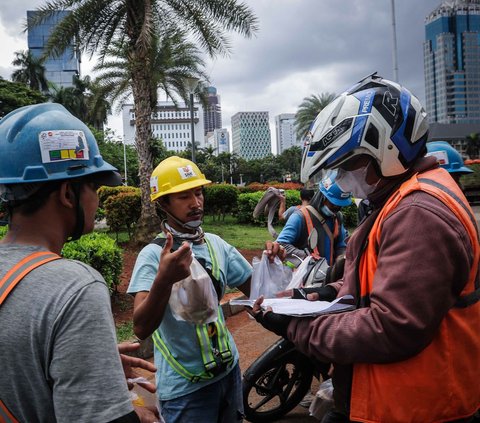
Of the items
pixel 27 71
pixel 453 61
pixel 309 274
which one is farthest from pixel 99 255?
pixel 453 61

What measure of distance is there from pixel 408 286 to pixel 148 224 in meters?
10.9

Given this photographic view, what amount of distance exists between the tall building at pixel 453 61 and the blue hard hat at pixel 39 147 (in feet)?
437

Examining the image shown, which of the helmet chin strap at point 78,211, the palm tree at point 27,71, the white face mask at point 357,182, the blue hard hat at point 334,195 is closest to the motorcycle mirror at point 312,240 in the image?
the blue hard hat at point 334,195

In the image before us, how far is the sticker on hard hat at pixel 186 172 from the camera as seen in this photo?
8.11ft

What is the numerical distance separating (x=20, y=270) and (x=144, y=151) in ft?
38.0

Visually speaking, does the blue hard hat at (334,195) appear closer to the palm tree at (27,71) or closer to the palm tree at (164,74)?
the palm tree at (164,74)

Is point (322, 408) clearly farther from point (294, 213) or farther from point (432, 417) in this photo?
point (294, 213)

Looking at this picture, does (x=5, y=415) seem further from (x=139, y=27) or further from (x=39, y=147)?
(x=139, y=27)

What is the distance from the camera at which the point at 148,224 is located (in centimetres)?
1186

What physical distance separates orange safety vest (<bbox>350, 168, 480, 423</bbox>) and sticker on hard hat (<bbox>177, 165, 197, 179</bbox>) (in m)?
1.25

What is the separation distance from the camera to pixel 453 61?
5049 inches

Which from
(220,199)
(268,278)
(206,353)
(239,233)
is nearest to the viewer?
(206,353)

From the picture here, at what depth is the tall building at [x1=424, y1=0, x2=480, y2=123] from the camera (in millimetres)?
123312

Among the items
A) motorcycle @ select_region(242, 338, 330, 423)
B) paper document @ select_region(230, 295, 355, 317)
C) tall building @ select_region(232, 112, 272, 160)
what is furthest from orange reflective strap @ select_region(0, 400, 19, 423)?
tall building @ select_region(232, 112, 272, 160)
